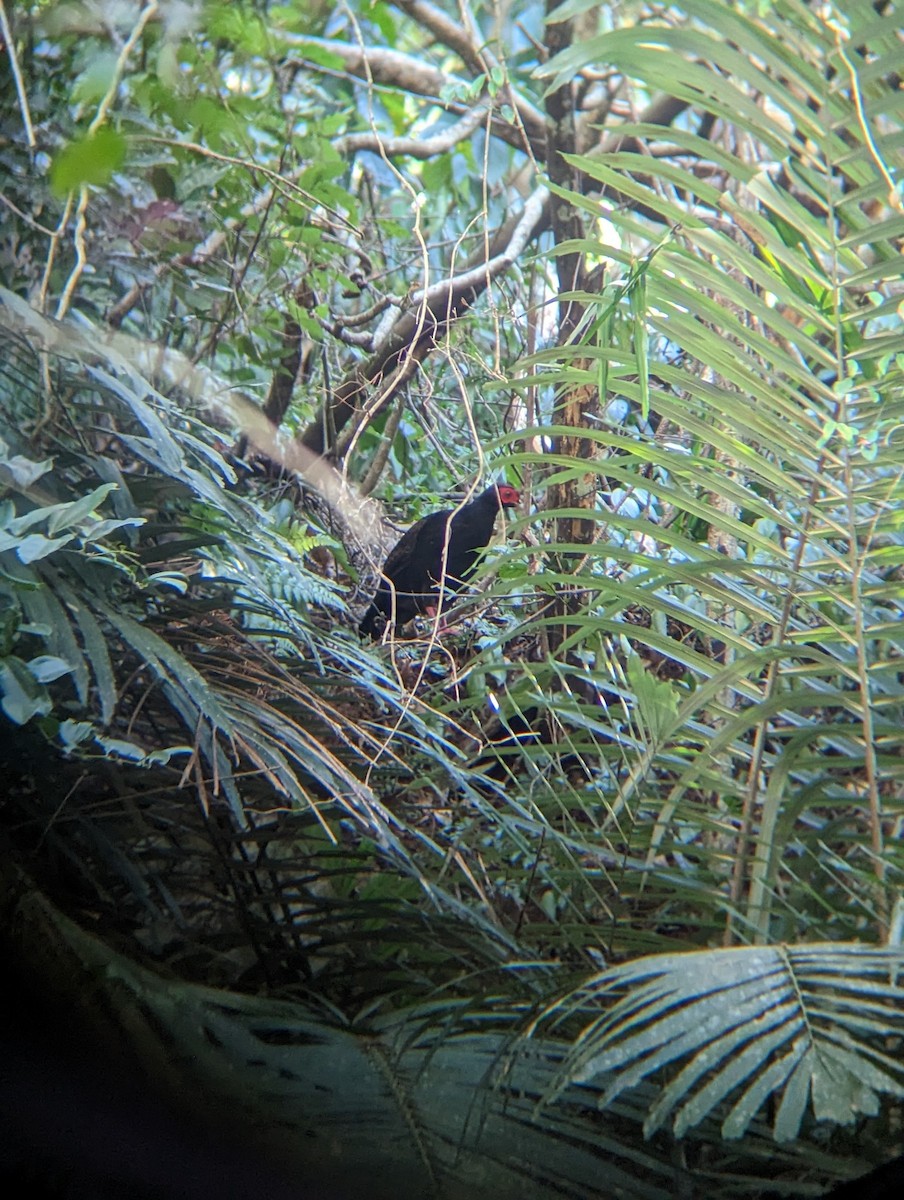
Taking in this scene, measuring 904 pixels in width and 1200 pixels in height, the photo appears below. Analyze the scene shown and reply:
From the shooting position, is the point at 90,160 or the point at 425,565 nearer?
the point at 90,160

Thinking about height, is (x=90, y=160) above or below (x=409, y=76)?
below

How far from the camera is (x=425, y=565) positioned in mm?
894

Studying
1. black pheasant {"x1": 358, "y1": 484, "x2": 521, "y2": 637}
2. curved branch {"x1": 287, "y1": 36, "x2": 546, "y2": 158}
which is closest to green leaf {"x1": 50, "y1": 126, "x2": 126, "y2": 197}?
curved branch {"x1": 287, "y1": 36, "x2": 546, "y2": 158}

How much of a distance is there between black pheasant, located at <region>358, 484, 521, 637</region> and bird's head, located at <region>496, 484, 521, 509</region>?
0.04 meters

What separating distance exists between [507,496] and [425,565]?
0.47 feet

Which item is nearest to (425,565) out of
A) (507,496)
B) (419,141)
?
(507,496)

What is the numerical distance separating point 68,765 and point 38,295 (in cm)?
40

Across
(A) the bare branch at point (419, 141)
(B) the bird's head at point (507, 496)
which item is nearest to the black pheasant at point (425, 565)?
(B) the bird's head at point (507, 496)

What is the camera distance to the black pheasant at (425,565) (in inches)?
35.1

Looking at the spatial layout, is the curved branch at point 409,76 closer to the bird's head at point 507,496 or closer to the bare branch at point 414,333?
the bare branch at point 414,333

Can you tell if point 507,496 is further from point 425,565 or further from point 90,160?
point 90,160

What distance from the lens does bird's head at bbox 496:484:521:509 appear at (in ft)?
3.21

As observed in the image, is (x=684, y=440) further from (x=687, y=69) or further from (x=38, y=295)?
(x=38, y=295)

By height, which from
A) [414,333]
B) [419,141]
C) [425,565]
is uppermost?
[419,141]
